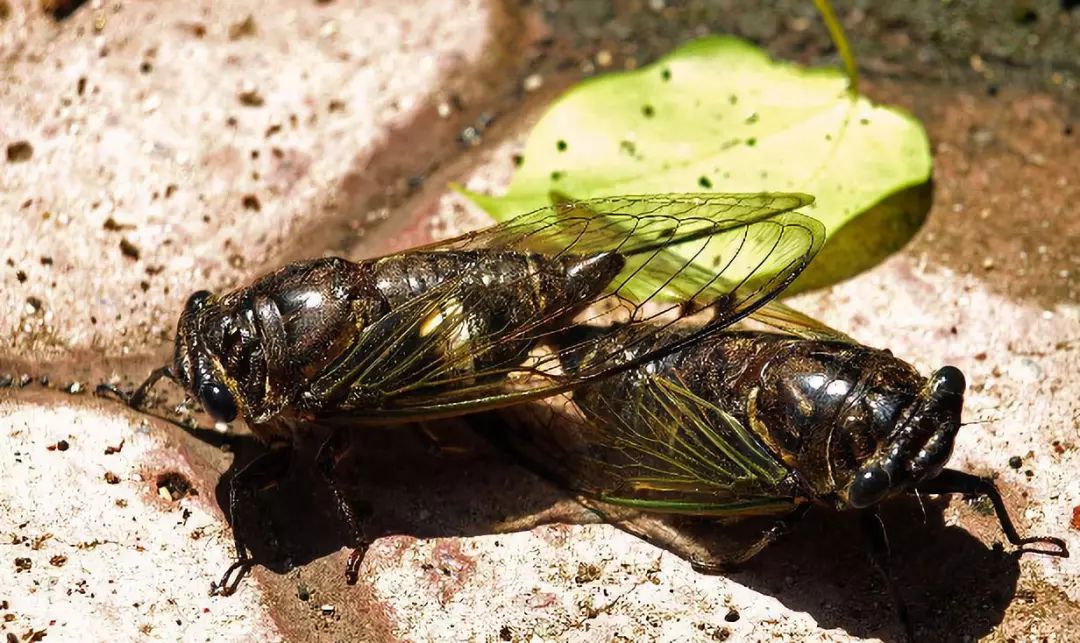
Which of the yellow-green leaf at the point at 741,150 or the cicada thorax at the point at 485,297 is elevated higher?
the yellow-green leaf at the point at 741,150

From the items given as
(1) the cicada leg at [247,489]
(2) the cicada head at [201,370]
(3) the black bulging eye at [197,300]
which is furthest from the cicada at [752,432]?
(3) the black bulging eye at [197,300]

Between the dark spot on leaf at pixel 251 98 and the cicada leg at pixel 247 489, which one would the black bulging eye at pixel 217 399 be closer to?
the cicada leg at pixel 247 489

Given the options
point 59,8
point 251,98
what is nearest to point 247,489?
point 251,98

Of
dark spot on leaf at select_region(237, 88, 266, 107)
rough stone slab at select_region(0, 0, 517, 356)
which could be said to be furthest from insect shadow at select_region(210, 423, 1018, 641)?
dark spot on leaf at select_region(237, 88, 266, 107)

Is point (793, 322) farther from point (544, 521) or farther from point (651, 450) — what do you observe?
point (544, 521)

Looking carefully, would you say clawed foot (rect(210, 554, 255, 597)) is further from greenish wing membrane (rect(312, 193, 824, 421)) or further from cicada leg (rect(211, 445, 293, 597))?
greenish wing membrane (rect(312, 193, 824, 421))

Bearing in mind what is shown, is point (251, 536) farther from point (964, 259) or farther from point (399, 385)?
point (964, 259)

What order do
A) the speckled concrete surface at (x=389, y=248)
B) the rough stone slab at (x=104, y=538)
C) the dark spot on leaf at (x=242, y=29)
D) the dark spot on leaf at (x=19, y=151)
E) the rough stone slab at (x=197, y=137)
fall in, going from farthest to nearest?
the dark spot on leaf at (x=242, y=29)
the dark spot on leaf at (x=19, y=151)
the rough stone slab at (x=197, y=137)
the speckled concrete surface at (x=389, y=248)
the rough stone slab at (x=104, y=538)

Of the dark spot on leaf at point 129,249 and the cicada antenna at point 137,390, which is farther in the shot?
the dark spot on leaf at point 129,249
